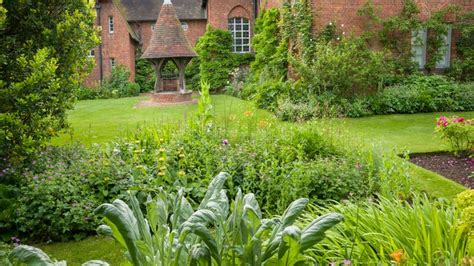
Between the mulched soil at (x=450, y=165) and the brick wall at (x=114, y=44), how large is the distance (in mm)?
22015

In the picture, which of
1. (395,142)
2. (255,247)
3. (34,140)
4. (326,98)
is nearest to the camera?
(255,247)

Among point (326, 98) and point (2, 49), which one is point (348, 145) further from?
point (326, 98)

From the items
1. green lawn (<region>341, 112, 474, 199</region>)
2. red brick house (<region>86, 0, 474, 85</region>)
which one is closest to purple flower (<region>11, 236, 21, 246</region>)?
green lawn (<region>341, 112, 474, 199</region>)

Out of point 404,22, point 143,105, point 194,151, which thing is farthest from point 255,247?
point 143,105

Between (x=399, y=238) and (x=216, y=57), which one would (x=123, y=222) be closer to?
(x=399, y=238)

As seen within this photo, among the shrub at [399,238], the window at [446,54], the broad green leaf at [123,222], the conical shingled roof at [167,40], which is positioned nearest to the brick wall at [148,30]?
the conical shingled roof at [167,40]

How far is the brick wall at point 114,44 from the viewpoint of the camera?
28641 mm

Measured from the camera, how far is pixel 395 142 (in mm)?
10797

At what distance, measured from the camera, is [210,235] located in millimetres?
2779

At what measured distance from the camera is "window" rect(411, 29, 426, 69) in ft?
56.4

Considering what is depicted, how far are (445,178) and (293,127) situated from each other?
257 cm

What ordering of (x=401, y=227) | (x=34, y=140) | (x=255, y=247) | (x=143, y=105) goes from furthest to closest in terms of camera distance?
(x=143, y=105) → (x=34, y=140) → (x=401, y=227) → (x=255, y=247)

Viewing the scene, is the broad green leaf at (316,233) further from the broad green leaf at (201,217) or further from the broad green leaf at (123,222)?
the broad green leaf at (123,222)

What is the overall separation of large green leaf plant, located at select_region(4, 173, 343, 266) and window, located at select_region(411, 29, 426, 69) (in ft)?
51.4
